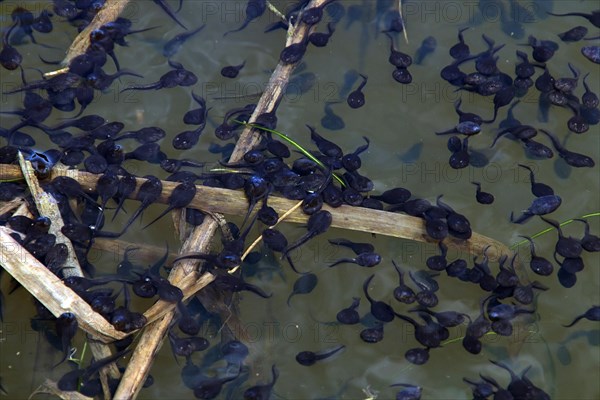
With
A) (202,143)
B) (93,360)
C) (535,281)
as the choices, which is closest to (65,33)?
(202,143)

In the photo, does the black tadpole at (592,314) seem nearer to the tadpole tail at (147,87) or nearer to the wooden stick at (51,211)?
the wooden stick at (51,211)

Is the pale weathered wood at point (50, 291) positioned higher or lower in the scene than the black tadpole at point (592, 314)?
higher

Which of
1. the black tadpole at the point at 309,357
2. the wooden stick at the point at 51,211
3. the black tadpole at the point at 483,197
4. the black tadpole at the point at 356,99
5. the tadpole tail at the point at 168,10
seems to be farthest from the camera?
the tadpole tail at the point at 168,10

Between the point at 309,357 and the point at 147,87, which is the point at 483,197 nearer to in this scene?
the point at 309,357

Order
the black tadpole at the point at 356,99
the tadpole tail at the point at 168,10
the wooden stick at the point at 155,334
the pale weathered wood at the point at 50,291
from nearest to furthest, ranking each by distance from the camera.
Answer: the wooden stick at the point at 155,334 → the pale weathered wood at the point at 50,291 → the black tadpole at the point at 356,99 → the tadpole tail at the point at 168,10

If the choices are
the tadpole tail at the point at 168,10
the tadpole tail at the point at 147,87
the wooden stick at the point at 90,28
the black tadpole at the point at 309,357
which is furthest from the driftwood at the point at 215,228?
the wooden stick at the point at 90,28

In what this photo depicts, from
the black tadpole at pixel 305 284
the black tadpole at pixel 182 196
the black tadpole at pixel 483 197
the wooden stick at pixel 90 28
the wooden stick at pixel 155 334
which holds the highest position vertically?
the wooden stick at pixel 90 28

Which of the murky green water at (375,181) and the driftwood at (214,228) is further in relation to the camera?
the murky green water at (375,181)

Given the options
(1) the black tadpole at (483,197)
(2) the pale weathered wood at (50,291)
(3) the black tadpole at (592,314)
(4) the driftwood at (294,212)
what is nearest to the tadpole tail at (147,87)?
(4) the driftwood at (294,212)

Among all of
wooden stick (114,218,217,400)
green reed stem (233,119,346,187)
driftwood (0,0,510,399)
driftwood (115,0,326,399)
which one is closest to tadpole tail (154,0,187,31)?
driftwood (115,0,326,399)
